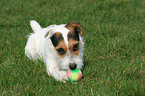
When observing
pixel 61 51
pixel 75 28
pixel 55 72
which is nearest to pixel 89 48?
pixel 75 28

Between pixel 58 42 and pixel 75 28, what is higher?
pixel 75 28

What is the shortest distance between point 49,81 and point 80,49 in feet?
3.25

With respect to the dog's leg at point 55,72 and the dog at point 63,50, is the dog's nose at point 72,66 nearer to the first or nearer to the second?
the dog at point 63,50

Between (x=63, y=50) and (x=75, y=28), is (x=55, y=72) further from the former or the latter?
(x=75, y=28)

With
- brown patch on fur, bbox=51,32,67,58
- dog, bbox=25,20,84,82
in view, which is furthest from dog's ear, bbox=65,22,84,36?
brown patch on fur, bbox=51,32,67,58

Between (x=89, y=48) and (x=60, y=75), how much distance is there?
1.74 metres

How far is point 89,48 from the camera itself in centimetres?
562

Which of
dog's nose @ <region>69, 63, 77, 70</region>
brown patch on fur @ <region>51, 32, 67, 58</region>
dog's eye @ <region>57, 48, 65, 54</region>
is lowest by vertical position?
dog's nose @ <region>69, 63, 77, 70</region>

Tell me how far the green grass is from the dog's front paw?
0.38 feet

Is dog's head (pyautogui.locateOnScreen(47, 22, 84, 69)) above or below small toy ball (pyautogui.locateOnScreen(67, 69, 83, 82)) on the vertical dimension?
above

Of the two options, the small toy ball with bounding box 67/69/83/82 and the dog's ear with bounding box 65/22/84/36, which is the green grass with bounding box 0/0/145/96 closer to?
the small toy ball with bounding box 67/69/83/82

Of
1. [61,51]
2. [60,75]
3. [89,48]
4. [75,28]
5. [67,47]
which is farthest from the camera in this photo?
[89,48]

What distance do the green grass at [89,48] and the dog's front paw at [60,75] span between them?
0.11 meters

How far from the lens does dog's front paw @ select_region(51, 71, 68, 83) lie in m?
4.08
